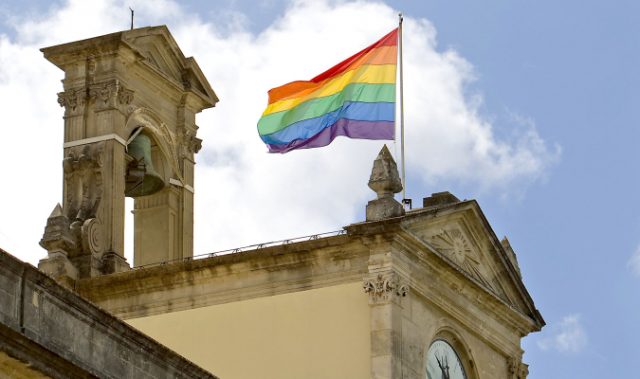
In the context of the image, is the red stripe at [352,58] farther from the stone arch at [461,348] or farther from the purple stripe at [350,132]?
the stone arch at [461,348]

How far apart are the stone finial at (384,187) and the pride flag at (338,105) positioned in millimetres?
2091

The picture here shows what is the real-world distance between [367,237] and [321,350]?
194 centimetres

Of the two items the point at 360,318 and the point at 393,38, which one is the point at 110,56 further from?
the point at 360,318

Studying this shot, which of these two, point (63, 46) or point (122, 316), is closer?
point (122, 316)

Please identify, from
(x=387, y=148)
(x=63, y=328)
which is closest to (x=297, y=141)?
(x=387, y=148)

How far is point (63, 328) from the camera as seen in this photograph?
23.4 m

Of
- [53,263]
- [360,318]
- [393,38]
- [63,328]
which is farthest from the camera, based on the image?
[393,38]

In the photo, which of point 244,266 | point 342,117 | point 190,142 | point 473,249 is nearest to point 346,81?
point 342,117

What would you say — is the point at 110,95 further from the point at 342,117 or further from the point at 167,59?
the point at 342,117

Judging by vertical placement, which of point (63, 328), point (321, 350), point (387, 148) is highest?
point (387, 148)

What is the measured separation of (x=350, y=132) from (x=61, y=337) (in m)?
14.7

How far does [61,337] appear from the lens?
76.4ft

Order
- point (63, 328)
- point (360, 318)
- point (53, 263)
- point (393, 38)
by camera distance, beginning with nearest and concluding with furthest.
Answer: point (63, 328), point (360, 318), point (53, 263), point (393, 38)

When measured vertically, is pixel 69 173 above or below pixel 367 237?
above
